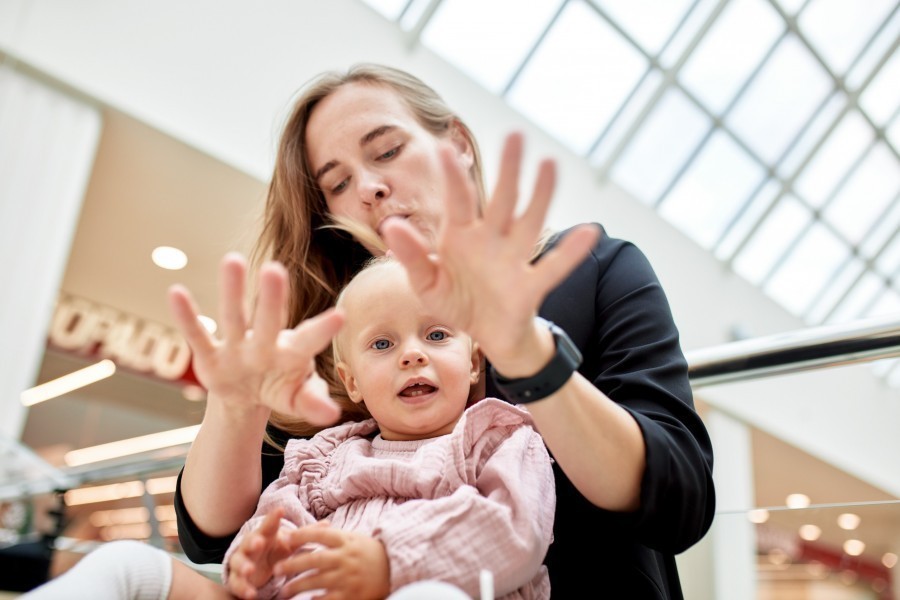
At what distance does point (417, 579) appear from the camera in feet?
3.19

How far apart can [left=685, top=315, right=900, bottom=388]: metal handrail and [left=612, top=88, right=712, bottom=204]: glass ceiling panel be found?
A: 391 inches

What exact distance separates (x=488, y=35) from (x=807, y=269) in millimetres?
7915

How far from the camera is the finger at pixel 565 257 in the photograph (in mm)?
769

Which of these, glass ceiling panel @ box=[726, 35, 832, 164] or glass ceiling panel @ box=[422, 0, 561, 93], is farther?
glass ceiling panel @ box=[726, 35, 832, 164]

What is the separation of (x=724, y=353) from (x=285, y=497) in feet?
3.31

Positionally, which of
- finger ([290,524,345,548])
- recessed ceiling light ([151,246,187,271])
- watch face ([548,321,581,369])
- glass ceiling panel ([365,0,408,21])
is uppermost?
watch face ([548,321,581,369])

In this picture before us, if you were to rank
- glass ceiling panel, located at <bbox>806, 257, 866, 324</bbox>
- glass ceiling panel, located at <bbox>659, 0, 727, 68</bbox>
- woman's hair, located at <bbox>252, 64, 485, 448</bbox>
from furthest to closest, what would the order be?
glass ceiling panel, located at <bbox>806, 257, 866, 324</bbox> < glass ceiling panel, located at <bbox>659, 0, 727, 68</bbox> < woman's hair, located at <bbox>252, 64, 485, 448</bbox>

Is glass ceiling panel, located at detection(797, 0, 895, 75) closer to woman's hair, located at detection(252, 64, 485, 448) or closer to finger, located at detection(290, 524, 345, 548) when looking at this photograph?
woman's hair, located at detection(252, 64, 485, 448)

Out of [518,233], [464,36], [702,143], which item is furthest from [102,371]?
[518,233]

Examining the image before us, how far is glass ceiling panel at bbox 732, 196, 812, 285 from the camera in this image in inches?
515

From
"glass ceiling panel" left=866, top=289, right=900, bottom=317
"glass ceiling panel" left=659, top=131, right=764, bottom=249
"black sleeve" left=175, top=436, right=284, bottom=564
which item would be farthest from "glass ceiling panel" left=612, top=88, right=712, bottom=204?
"black sleeve" left=175, top=436, right=284, bottom=564

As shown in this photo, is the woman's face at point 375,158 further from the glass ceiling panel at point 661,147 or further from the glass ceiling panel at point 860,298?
the glass ceiling panel at point 860,298

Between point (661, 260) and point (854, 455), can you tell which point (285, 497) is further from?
point (854, 455)

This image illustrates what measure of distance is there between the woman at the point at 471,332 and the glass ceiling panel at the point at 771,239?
12.1m
